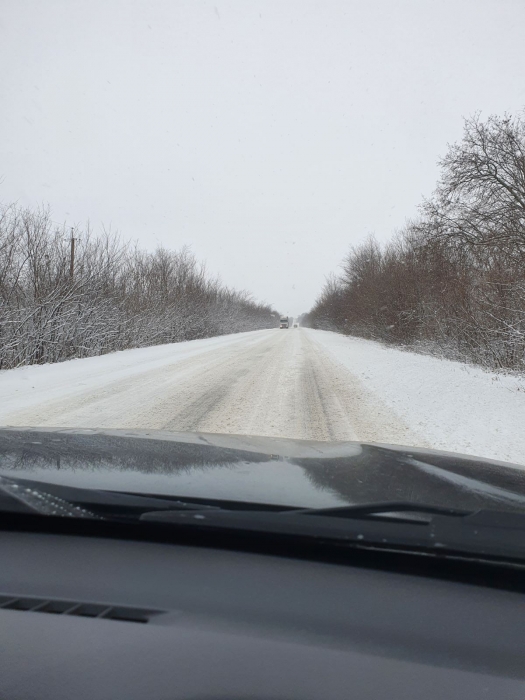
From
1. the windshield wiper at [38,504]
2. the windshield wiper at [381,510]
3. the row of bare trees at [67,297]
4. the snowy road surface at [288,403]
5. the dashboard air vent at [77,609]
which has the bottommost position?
the snowy road surface at [288,403]

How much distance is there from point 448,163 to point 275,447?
604 inches

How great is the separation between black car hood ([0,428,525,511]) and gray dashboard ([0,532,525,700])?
0.34 meters

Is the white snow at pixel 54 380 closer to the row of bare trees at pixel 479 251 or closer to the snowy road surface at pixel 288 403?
the snowy road surface at pixel 288 403

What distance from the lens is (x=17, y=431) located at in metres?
3.06

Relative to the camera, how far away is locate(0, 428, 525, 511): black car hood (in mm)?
1765

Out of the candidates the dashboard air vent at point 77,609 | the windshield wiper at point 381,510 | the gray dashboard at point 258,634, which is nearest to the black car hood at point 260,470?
the windshield wiper at point 381,510

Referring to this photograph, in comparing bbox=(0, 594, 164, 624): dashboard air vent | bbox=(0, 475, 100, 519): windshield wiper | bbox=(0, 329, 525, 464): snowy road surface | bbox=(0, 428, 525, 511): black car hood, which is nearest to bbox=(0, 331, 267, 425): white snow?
bbox=(0, 329, 525, 464): snowy road surface

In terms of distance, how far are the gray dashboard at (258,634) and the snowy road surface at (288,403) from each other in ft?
13.1

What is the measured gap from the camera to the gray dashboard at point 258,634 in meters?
1.07

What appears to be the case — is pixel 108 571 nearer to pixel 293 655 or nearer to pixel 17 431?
pixel 293 655

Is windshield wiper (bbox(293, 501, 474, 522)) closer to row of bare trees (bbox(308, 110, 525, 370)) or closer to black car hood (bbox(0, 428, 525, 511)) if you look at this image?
black car hood (bbox(0, 428, 525, 511))

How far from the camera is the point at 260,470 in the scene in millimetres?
2158

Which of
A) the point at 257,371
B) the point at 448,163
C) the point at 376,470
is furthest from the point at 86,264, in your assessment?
the point at 376,470

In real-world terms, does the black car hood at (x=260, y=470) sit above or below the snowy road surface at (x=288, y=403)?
above
